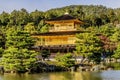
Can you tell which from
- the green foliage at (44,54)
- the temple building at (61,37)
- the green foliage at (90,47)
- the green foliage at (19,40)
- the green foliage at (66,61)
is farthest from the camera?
the temple building at (61,37)

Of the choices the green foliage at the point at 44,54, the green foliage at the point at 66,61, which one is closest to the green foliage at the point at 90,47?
the green foliage at the point at 66,61

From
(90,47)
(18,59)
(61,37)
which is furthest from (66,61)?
(61,37)

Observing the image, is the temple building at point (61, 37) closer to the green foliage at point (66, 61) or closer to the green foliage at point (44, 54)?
the green foliage at point (44, 54)

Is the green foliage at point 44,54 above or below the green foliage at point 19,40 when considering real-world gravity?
below

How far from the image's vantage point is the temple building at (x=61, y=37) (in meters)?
44.6

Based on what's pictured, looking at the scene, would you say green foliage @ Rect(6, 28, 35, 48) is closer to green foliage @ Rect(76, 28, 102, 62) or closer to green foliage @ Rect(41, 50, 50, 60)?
green foliage @ Rect(41, 50, 50, 60)

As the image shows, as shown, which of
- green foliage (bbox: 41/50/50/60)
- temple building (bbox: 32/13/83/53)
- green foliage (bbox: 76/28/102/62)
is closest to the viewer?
green foliage (bbox: 76/28/102/62)

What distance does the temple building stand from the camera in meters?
44.6

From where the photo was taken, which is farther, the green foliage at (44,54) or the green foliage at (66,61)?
the green foliage at (44,54)

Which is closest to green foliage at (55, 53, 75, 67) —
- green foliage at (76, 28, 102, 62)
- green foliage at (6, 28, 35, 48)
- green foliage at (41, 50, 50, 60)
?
green foliage at (76, 28, 102, 62)

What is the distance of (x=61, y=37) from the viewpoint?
4581cm

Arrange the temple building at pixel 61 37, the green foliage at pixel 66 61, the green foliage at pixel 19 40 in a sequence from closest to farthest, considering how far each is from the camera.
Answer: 1. the green foliage at pixel 66 61
2. the green foliage at pixel 19 40
3. the temple building at pixel 61 37

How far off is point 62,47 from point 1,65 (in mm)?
12721

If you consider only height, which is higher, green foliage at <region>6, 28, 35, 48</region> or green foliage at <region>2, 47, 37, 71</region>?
green foliage at <region>6, 28, 35, 48</region>
